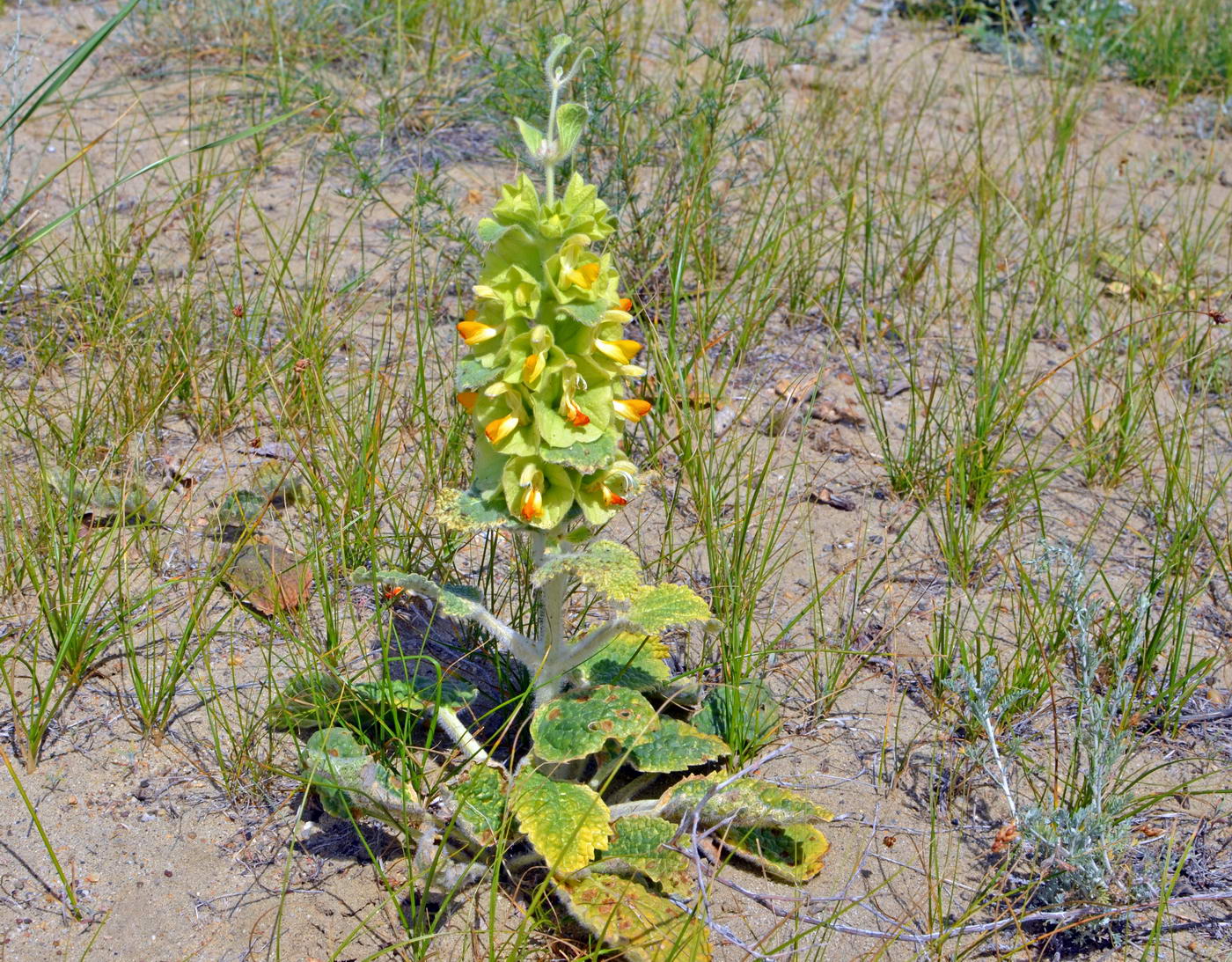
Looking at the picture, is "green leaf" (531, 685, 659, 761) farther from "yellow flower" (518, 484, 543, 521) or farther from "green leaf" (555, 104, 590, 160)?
"green leaf" (555, 104, 590, 160)

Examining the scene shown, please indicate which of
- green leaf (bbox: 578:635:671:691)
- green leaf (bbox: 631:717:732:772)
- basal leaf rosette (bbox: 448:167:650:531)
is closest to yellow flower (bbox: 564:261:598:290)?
basal leaf rosette (bbox: 448:167:650:531)

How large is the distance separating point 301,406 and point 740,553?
Result: 45.6 inches

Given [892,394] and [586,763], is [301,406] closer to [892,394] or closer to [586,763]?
[586,763]

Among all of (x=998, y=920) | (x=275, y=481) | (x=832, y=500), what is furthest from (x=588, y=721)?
(x=832, y=500)

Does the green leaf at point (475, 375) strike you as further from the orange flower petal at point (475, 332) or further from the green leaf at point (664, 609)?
the green leaf at point (664, 609)

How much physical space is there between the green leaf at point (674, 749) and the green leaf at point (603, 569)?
334mm

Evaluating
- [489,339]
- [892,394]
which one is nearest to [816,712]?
[489,339]

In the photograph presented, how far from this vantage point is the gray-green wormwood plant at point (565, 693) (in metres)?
1.69

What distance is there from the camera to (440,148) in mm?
4199

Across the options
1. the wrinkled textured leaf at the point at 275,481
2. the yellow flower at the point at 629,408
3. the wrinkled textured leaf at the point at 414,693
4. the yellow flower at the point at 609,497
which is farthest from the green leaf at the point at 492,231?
the wrinkled textured leaf at the point at 275,481

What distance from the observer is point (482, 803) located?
6.14ft

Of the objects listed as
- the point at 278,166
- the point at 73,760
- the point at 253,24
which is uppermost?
the point at 253,24

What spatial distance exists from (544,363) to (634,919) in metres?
0.88

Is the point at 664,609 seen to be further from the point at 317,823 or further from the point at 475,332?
the point at 317,823
